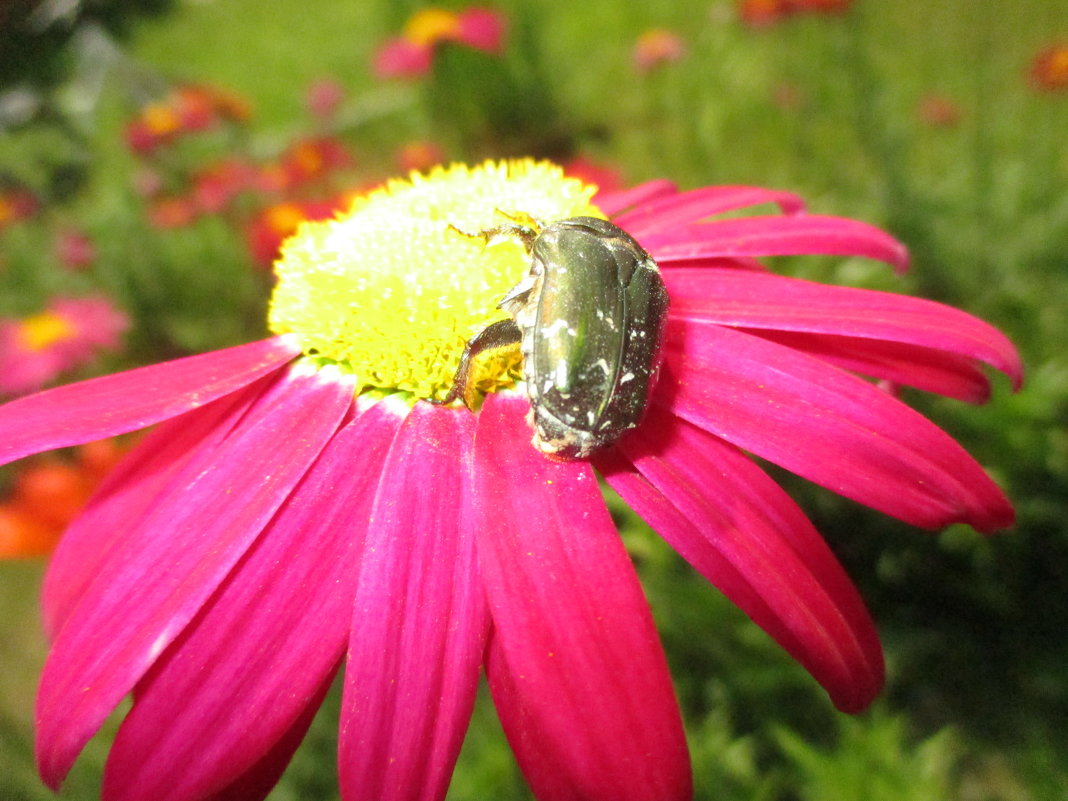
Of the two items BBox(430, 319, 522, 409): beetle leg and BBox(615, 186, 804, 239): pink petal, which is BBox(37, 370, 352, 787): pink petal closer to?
BBox(430, 319, 522, 409): beetle leg

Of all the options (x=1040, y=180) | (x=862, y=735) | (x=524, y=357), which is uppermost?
(x=524, y=357)

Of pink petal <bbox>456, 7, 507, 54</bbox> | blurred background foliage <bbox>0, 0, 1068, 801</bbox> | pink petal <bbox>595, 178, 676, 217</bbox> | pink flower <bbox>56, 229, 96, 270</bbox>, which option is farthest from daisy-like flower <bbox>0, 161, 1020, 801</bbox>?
pink petal <bbox>456, 7, 507, 54</bbox>

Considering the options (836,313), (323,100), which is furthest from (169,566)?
(323,100)

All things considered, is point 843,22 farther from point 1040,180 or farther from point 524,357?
point 524,357

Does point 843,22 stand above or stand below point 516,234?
below

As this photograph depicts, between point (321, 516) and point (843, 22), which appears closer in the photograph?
point (321, 516)

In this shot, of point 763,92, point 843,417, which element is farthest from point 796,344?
point 763,92

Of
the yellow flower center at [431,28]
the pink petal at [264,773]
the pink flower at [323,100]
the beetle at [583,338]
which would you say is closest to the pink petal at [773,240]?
the beetle at [583,338]
